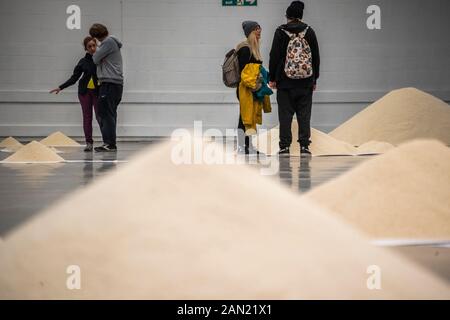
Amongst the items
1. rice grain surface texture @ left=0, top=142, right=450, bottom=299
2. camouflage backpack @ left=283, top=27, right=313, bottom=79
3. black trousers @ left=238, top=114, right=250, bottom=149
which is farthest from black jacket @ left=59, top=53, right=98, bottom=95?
rice grain surface texture @ left=0, top=142, right=450, bottom=299

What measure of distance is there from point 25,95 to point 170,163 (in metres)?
13.8

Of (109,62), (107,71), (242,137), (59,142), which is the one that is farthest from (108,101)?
(59,142)

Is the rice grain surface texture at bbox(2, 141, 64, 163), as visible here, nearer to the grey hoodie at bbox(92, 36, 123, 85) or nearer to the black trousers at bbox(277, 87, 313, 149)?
the grey hoodie at bbox(92, 36, 123, 85)

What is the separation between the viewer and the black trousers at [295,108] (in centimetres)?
1020

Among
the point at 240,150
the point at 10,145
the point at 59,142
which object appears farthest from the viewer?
the point at 59,142

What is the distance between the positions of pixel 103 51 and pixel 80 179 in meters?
4.09

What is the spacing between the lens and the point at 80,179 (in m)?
7.05

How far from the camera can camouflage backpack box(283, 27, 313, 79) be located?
392 inches

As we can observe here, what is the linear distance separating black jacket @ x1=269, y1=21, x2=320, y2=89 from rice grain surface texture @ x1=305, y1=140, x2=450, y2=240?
5304 mm

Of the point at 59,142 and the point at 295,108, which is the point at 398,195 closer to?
the point at 295,108

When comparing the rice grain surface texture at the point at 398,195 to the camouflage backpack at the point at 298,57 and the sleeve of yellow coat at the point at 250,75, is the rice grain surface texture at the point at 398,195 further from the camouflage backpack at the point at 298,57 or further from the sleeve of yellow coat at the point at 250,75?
the sleeve of yellow coat at the point at 250,75

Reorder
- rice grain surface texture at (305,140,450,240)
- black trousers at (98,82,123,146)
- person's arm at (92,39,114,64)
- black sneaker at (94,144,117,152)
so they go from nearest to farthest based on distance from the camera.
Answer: rice grain surface texture at (305,140,450,240), person's arm at (92,39,114,64), black trousers at (98,82,123,146), black sneaker at (94,144,117,152)

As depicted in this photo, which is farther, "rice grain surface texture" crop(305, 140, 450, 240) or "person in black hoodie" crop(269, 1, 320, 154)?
"person in black hoodie" crop(269, 1, 320, 154)

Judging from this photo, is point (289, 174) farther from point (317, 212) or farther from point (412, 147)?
point (317, 212)
